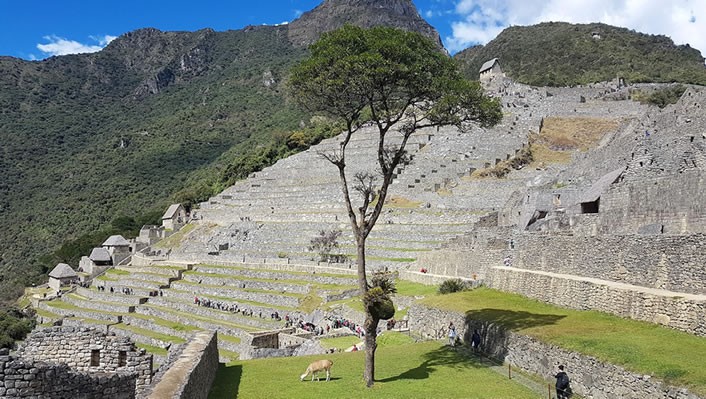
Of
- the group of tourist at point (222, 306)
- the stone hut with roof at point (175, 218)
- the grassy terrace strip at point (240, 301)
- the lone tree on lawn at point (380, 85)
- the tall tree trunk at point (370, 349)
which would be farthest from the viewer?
the stone hut with roof at point (175, 218)

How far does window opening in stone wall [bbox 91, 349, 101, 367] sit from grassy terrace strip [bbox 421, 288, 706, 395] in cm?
806

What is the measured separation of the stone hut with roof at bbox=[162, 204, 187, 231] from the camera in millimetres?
64812

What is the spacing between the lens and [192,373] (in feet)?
34.3

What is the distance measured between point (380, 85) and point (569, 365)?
805 cm

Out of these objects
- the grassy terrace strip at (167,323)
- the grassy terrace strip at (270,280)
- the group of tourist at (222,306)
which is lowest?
the grassy terrace strip at (167,323)

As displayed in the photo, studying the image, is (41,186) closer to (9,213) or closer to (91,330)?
(9,213)

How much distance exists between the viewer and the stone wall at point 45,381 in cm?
664

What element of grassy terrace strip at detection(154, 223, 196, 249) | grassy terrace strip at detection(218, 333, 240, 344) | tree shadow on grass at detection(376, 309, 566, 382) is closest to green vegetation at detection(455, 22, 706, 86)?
grassy terrace strip at detection(154, 223, 196, 249)

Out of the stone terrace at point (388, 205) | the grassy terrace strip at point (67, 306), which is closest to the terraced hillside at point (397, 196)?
the stone terrace at point (388, 205)

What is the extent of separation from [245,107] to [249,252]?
99549 mm

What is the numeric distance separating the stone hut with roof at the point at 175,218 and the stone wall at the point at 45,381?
58.7 m

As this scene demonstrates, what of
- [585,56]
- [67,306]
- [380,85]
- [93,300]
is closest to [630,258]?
[380,85]

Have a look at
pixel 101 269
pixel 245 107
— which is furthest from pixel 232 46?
pixel 101 269

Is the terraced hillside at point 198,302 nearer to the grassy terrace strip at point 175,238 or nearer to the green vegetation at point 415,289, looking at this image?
the green vegetation at point 415,289
